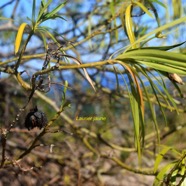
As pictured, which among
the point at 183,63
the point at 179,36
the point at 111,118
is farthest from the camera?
the point at 111,118

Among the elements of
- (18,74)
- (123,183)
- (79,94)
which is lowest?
(123,183)

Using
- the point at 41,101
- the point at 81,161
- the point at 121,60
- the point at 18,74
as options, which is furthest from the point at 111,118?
the point at 121,60

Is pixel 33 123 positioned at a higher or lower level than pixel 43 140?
higher

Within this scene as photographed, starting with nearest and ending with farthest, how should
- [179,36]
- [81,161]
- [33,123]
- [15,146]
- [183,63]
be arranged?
[183,63], [33,123], [179,36], [15,146], [81,161]

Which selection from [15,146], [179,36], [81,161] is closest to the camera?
[179,36]

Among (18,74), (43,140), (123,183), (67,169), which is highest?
(18,74)

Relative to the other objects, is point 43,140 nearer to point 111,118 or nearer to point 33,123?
point 111,118

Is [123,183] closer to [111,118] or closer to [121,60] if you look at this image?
[111,118]

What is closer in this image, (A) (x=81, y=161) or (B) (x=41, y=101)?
(B) (x=41, y=101)

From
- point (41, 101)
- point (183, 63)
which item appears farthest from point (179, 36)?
point (183, 63)
